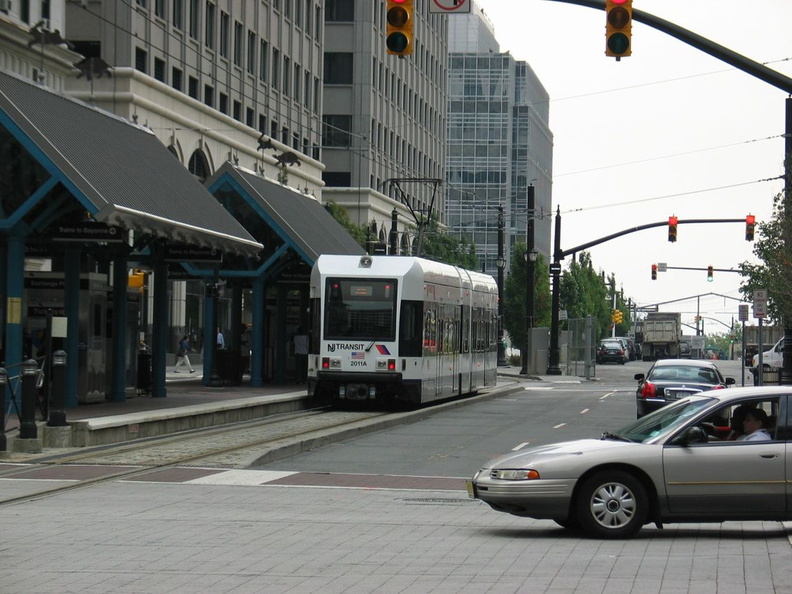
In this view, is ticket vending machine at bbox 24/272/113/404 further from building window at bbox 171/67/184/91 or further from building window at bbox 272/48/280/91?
building window at bbox 272/48/280/91

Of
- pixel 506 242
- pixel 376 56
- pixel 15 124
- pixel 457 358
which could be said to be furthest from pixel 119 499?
pixel 506 242

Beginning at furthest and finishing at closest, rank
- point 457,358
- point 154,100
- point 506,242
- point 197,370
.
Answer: point 506,242, point 197,370, point 154,100, point 457,358

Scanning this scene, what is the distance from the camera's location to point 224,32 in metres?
60.5

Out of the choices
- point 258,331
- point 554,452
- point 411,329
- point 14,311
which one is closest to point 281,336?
point 258,331

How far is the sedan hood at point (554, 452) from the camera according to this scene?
11.9m

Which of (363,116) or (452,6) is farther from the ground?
(363,116)

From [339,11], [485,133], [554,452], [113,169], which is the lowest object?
[554,452]

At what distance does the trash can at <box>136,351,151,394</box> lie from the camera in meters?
31.1

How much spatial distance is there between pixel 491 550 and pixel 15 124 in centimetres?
1350

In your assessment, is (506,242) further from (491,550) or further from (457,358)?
(491,550)

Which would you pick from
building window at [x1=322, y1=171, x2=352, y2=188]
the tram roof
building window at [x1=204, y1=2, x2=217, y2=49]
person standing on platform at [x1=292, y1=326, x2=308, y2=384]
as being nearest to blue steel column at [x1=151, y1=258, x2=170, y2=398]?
the tram roof

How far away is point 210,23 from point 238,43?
365 cm

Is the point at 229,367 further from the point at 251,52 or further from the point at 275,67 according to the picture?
the point at 275,67

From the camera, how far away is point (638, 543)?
11594 millimetres
